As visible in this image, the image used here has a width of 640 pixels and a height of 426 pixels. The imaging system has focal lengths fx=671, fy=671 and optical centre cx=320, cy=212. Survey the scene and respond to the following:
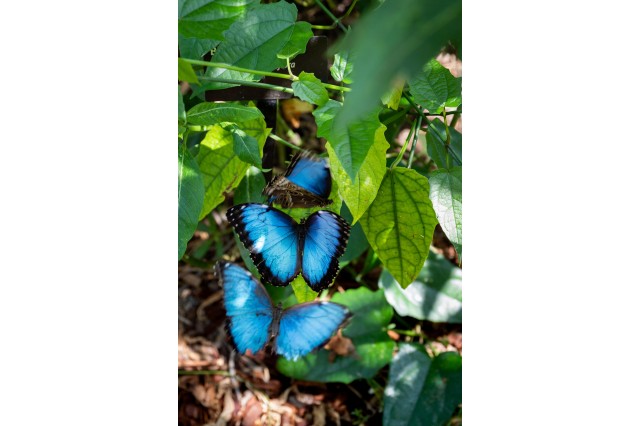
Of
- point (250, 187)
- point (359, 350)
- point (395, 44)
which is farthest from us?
point (359, 350)

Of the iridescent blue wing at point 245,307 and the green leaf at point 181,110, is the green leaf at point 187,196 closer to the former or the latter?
the green leaf at point 181,110

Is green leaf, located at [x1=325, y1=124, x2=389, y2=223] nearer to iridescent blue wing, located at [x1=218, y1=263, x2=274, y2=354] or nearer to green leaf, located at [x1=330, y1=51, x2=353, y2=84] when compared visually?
green leaf, located at [x1=330, y1=51, x2=353, y2=84]

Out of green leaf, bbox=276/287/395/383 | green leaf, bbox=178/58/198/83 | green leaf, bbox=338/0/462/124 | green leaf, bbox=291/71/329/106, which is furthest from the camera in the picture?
green leaf, bbox=276/287/395/383

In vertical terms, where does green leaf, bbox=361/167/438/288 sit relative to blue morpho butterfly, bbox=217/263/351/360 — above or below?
above

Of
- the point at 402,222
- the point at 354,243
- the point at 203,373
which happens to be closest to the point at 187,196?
the point at 402,222

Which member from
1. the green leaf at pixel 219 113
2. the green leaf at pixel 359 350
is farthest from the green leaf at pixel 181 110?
the green leaf at pixel 359 350

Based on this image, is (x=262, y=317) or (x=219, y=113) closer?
(x=219, y=113)

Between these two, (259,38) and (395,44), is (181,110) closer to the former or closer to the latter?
(259,38)

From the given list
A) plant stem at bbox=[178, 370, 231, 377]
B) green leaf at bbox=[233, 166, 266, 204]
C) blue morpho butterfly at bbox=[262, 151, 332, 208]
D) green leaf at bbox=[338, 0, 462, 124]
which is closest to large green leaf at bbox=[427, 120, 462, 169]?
blue morpho butterfly at bbox=[262, 151, 332, 208]
